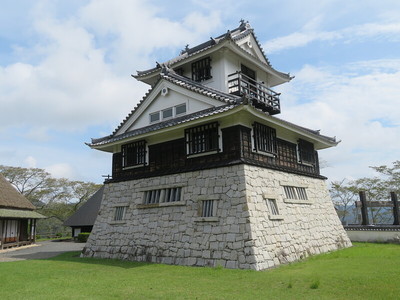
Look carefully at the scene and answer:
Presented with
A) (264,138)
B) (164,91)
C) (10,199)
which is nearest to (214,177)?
(264,138)

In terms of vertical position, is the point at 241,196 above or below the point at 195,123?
below

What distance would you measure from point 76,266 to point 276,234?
8.52m

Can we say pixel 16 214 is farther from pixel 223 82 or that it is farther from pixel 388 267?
pixel 388 267

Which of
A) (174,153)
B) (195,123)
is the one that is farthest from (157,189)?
(195,123)

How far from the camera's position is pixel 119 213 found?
1717 cm

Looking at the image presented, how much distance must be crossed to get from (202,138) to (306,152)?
23.4 ft

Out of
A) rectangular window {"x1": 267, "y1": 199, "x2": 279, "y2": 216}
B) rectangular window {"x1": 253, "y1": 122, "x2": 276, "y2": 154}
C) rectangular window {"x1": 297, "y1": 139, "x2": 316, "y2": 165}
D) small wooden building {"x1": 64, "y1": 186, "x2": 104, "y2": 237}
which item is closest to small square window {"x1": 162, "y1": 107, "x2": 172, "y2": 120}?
rectangular window {"x1": 253, "y1": 122, "x2": 276, "y2": 154}

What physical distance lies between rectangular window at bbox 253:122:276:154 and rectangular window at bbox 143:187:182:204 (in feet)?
13.5

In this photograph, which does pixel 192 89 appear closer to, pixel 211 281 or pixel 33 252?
pixel 211 281

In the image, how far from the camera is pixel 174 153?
50.9 feet

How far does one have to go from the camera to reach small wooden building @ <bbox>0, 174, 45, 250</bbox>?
26.5m

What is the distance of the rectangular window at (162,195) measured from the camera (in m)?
14.9

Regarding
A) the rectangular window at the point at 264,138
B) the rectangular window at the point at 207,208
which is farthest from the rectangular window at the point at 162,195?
the rectangular window at the point at 264,138

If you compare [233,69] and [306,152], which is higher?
[233,69]
